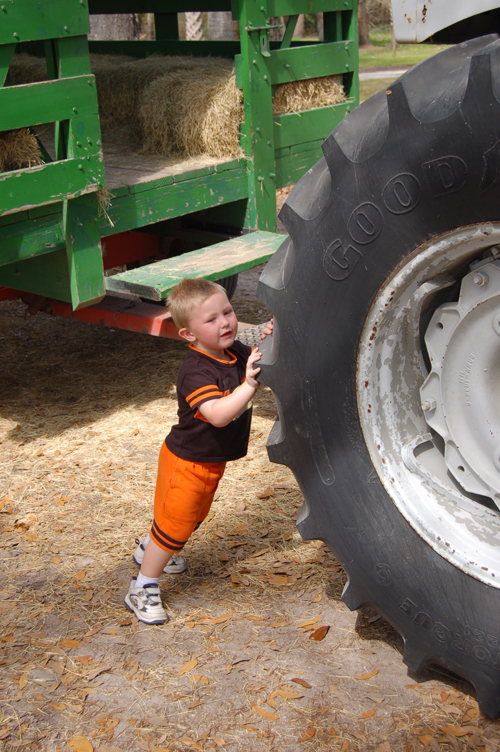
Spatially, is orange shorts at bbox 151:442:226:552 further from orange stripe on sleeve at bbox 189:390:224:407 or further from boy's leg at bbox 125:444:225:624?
orange stripe on sleeve at bbox 189:390:224:407

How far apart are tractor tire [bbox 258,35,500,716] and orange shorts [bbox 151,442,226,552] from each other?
1.21 ft

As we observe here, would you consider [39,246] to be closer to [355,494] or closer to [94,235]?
[94,235]

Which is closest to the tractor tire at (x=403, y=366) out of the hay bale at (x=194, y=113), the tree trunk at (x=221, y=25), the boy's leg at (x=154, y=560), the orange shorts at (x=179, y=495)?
the orange shorts at (x=179, y=495)

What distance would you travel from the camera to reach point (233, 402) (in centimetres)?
230

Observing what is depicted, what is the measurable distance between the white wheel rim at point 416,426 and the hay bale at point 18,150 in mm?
2024

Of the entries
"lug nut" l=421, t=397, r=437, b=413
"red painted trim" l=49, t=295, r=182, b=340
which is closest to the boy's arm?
"lug nut" l=421, t=397, r=437, b=413

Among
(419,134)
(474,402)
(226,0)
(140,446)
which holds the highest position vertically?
(226,0)

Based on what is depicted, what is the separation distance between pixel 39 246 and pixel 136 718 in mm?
2098

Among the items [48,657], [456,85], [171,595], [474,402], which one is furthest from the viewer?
[171,595]

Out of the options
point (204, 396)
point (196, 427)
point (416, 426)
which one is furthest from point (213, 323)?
point (416, 426)

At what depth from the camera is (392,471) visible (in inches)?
82.7

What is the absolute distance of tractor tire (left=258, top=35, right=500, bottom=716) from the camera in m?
1.80

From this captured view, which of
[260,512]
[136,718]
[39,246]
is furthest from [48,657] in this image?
[39,246]

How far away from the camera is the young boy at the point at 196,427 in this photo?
2.41 metres
